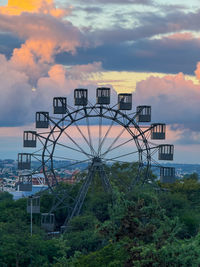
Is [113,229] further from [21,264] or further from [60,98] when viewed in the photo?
[60,98]

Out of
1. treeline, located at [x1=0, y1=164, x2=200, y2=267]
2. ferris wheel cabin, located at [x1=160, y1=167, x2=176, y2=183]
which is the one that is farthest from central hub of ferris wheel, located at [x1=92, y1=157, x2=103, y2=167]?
ferris wheel cabin, located at [x1=160, y1=167, x2=176, y2=183]

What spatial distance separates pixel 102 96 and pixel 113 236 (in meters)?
29.7

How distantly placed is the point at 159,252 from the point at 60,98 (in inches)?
1300

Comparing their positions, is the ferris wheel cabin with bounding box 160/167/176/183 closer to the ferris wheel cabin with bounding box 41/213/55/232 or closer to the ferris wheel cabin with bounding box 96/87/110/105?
the ferris wheel cabin with bounding box 96/87/110/105

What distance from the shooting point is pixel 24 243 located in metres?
40.9

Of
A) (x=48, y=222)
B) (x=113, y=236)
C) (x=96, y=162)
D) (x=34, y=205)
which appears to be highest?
(x=96, y=162)

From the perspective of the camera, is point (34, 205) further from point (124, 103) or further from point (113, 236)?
point (113, 236)

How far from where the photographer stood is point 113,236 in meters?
27.6

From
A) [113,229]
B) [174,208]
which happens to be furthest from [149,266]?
[174,208]

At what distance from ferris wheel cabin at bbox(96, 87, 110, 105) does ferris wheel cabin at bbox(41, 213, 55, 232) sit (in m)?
12.2

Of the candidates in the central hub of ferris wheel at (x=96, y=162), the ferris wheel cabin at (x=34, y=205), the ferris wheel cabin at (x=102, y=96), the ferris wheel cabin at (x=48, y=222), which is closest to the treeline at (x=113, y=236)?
the ferris wheel cabin at (x=48, y=222)

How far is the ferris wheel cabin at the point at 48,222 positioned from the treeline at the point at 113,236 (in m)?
1.57

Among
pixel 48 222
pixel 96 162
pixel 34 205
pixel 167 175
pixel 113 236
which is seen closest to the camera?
pixel 113 236

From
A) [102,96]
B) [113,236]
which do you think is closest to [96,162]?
[102,96]
